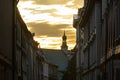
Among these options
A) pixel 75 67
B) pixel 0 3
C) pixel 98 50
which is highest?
pixel 0 3

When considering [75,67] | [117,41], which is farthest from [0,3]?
[75,67]

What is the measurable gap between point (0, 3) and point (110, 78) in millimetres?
12101

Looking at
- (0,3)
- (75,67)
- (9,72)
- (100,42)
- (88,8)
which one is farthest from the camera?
(75,67)

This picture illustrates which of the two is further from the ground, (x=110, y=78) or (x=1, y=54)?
(x=1, y=54)

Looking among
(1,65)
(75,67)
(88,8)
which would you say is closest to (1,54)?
(1,65)

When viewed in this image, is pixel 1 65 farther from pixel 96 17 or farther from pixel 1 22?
pixel 96 17

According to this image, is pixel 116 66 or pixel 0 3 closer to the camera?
pixel 0 3

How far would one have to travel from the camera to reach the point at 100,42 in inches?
1969

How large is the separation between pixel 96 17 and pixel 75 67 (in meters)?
54.5

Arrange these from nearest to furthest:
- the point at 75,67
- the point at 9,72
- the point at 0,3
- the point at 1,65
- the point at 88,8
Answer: the point at 0,3 → the point at 1,65 → the point at 9,72 → the point at 88,8 → the point at 75,67

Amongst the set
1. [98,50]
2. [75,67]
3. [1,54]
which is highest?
[1,54]

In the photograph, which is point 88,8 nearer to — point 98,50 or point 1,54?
point 98,50

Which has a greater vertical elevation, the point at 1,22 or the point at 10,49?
the point at 1,22

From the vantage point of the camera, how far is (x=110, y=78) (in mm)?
39250
